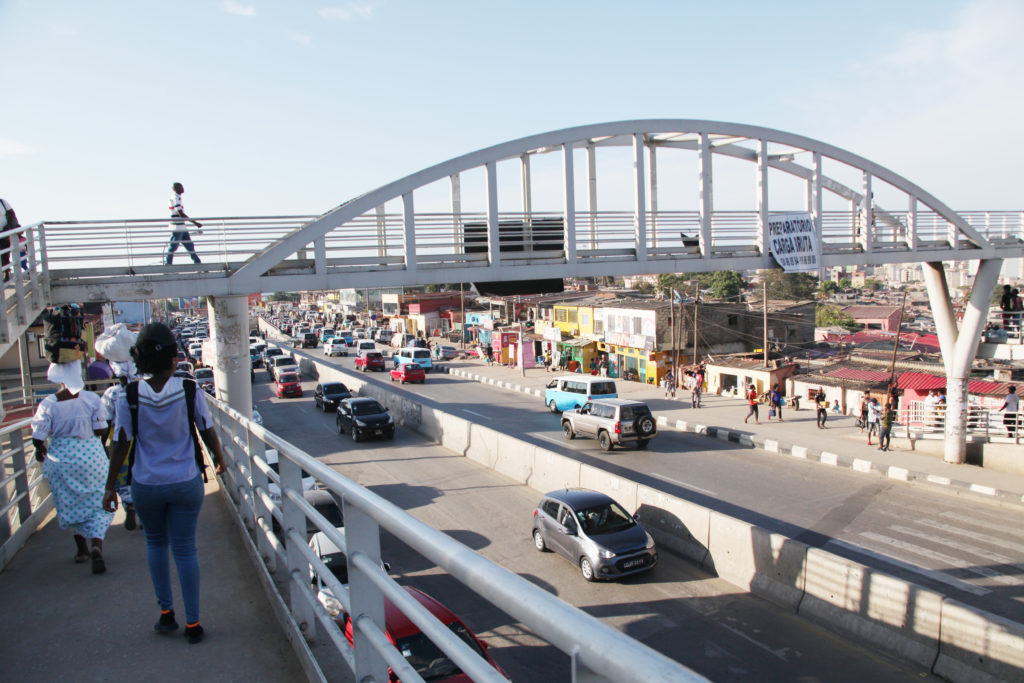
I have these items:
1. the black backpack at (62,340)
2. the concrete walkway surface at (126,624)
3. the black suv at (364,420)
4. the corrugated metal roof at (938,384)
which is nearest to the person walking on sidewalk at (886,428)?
the corrugated metal roof at (938,384)

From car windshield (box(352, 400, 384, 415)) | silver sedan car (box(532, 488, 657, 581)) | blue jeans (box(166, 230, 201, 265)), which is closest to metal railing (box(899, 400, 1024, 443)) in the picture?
silver sedan car (box(532, 488, 657, 581))

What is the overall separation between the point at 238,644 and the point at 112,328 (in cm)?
301

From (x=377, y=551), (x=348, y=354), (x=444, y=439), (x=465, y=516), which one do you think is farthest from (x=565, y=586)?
(x=348, y=354)

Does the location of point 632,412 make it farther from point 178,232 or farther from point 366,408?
point 178,232

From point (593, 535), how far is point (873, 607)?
159 inches

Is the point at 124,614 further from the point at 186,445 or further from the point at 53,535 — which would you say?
the point at 53,535

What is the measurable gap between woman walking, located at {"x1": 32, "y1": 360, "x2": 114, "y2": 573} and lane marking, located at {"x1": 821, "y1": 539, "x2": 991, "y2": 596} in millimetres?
11296

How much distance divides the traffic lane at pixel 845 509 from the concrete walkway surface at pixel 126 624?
33.8 ft

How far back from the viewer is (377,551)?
2139 mm

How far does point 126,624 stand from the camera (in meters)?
3.79

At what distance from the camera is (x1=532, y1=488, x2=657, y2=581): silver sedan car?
402 inches

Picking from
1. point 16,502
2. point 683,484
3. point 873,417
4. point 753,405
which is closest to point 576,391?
point 753,405

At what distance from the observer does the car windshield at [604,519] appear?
35.0 ft

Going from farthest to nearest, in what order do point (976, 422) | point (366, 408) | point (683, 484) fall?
1. point (366, 408)
2. point (976, 422)
3. point (683, 484)
